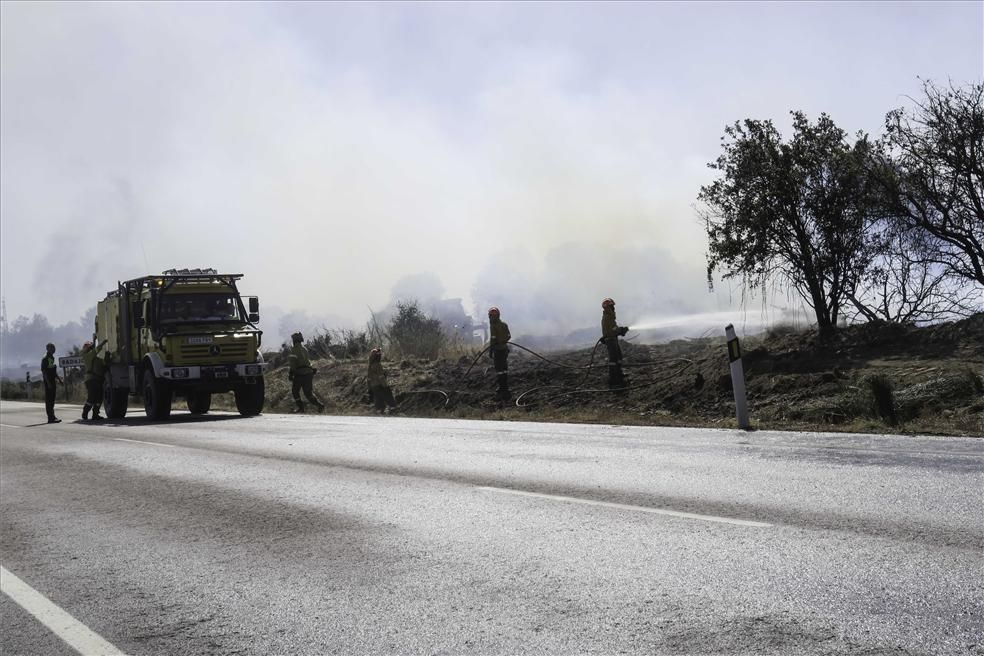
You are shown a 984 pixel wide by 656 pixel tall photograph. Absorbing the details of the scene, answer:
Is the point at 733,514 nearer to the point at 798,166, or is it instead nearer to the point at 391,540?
the point at 391,540

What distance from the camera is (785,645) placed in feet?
13.0

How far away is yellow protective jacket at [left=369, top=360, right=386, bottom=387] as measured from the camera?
22.8 metres

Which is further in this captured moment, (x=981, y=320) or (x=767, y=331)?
(x=767, y=331)

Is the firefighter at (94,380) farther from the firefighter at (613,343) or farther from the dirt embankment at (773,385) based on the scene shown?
the firefighter at (613,343)

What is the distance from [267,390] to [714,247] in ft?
58.7

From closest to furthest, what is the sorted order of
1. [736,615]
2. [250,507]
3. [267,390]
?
[736,615] → [250,507] → [267,390]

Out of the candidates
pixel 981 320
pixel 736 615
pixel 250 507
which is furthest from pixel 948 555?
pixel 981 320

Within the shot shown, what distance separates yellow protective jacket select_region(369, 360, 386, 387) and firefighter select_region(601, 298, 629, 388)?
5708 millimetres

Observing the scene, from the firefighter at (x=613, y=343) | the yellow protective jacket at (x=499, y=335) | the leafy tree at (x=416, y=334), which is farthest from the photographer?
the leafy tree at (x=416, y=334)

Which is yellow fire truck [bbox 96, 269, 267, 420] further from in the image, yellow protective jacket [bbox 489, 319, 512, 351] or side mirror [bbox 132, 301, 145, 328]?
yellow protective jacket [bbox 489, 319, 512, 351]

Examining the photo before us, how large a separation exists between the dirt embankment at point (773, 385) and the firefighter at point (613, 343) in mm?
400

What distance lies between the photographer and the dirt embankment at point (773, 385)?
1352 cm

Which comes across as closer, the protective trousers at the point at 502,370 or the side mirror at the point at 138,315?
the protective trousers at the point at 502,370

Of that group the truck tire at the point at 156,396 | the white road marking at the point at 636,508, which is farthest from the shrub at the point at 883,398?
the truck tire at the point at 156,396
